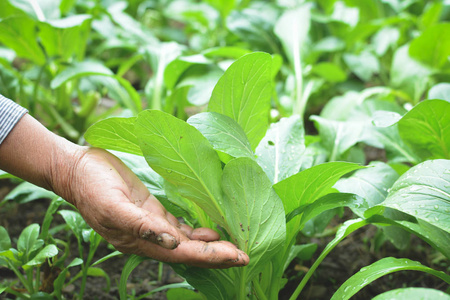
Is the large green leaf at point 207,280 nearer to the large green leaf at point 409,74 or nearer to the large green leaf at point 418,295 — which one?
the large green leaf at point 418,295

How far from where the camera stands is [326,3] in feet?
7.65

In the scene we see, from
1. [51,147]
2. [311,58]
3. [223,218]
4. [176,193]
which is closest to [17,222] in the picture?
[51,147]

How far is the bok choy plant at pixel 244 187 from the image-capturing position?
77cm

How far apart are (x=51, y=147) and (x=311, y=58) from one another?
1457mm

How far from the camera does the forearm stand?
2.81ft

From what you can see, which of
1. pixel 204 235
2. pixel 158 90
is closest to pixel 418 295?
pixel 204 235

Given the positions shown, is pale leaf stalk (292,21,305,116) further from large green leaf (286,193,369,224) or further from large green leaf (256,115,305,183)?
large green leaf (286,193,369,224)

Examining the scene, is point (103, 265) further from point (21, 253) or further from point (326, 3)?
point (326, 3)

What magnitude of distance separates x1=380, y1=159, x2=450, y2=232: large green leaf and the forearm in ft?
2.16

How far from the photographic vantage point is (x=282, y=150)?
100 cm

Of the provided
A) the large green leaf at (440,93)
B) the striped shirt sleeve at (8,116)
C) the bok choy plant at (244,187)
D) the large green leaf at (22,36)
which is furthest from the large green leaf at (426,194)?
the large green leaf at (22,36)

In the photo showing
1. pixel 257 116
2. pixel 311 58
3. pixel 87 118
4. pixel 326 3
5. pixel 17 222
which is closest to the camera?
pixel 257 116

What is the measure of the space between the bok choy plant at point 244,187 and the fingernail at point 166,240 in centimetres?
12

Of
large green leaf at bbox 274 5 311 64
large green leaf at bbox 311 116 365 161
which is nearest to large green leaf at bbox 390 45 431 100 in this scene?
large green leaf at bbox 274 5 311 64
